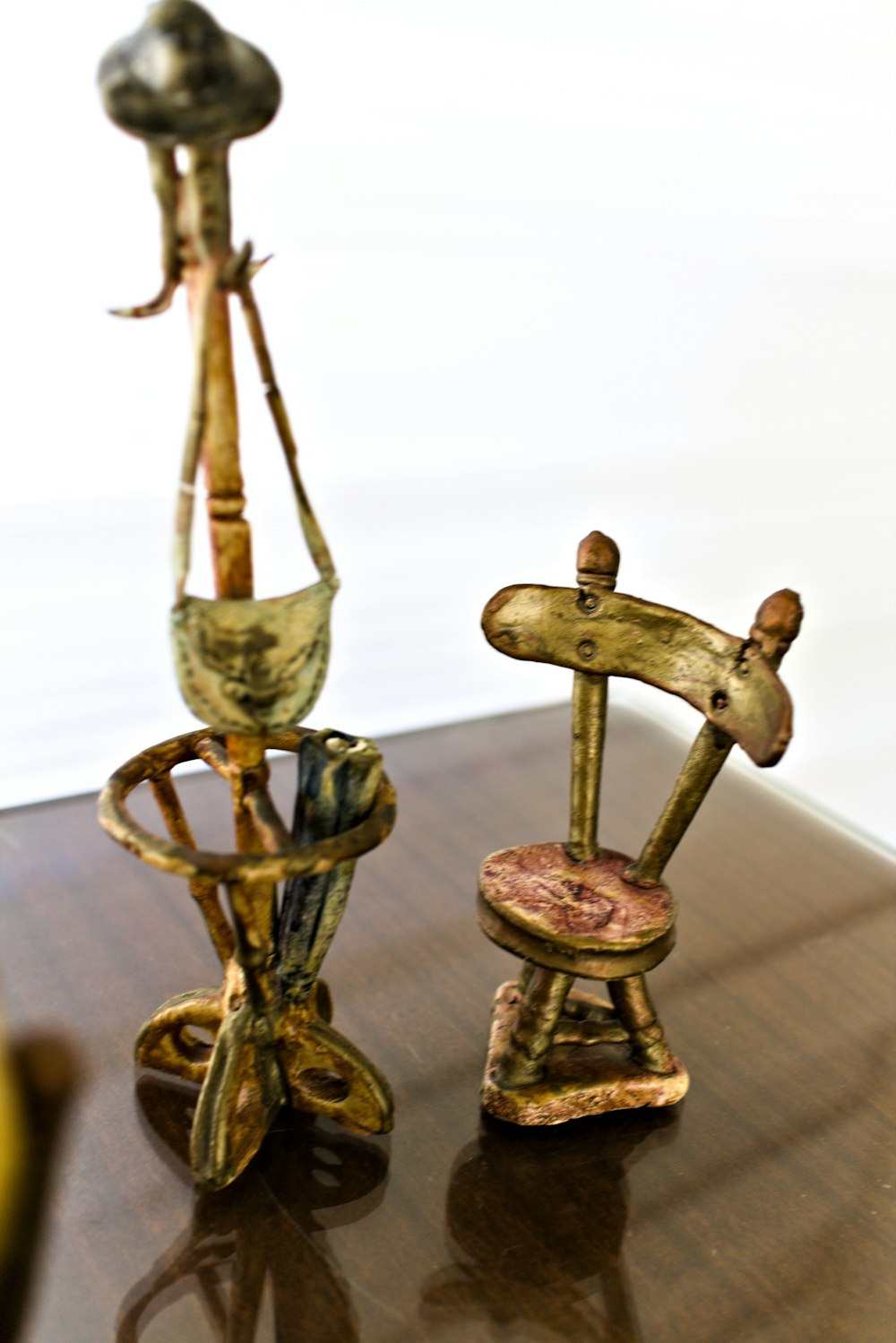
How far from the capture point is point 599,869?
2.82 feet

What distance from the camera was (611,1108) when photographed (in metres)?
0.87

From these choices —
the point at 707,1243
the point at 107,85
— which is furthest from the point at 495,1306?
the point at 107,85

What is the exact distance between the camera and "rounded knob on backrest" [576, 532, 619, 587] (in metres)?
0.82

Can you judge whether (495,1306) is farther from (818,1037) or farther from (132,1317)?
(818,1037)

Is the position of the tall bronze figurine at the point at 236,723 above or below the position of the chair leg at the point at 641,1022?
above

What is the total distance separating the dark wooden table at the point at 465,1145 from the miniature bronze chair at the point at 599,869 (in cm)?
3

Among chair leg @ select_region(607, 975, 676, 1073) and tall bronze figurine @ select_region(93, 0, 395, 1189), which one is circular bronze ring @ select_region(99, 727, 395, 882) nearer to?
tall bronze figurine @ select_region(93, 0, 395, 1189)

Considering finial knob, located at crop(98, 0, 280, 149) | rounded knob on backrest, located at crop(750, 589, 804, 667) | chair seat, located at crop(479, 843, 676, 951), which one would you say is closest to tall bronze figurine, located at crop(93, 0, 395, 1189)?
finial knob, located at crop(98, 0, 280, 149)

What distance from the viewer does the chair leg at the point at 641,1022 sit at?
0.86m

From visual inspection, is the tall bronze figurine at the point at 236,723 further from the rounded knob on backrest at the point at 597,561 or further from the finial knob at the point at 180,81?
the rounded knob on backrest at the point at 597,561

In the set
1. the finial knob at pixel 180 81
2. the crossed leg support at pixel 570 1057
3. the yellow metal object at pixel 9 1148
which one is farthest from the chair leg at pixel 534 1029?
the finial knob at pixel 180 81

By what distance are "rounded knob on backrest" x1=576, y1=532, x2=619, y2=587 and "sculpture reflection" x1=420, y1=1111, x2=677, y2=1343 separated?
323 millimetres

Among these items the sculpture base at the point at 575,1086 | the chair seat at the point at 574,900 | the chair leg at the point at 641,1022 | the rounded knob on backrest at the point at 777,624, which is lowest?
the sculpture base at the point at 575,1086

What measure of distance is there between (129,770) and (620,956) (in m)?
0.28
